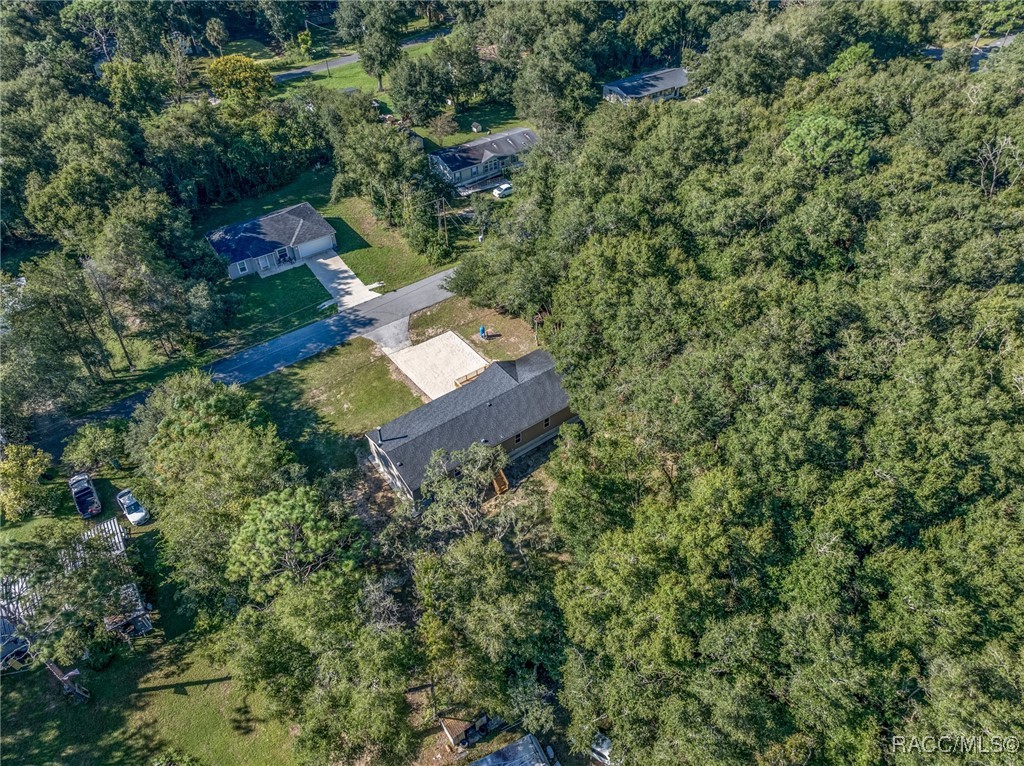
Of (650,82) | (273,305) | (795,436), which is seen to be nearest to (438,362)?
(273,305)

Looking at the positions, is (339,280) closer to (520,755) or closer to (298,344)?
(298,344)

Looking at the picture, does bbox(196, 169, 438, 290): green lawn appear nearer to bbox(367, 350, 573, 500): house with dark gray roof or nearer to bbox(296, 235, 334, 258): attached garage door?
bbox(296, 235, 334, 258): attached garage door

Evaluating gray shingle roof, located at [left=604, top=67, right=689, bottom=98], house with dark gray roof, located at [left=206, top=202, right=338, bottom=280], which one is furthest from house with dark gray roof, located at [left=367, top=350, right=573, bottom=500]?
gray shingle roof, located at [left=604, top=67, right=689, bottom=98]

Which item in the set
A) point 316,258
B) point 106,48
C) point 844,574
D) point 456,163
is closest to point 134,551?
point 316,258

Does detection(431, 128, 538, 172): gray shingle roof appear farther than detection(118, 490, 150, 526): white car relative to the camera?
Yes

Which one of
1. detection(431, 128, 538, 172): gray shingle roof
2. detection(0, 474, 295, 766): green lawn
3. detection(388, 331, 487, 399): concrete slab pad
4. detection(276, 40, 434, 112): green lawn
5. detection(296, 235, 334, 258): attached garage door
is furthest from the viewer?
detection(276, 40, 434, 112): green lawn
